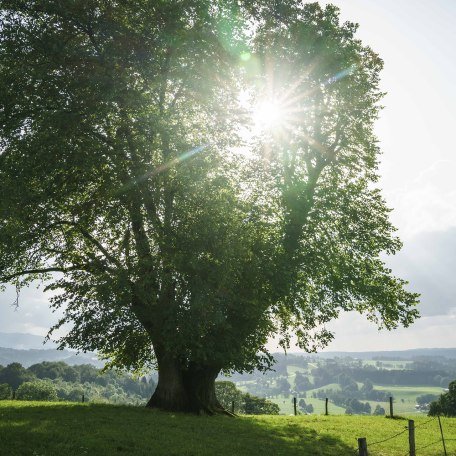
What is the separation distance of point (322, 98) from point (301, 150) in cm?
402

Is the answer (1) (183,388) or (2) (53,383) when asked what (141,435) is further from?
(2) (53,383)

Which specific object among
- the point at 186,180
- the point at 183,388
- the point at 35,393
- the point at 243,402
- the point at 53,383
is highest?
the point at 186,180

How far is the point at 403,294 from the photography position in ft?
97.5

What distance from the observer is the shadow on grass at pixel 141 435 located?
1347cm

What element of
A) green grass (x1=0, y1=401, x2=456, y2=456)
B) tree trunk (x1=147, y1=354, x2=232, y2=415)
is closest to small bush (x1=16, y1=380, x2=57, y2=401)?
tree trunk (x1=147, y1=354, x2=232, y2=415)

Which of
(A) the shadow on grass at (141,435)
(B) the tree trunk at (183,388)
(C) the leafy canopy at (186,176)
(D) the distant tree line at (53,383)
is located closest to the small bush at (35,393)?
(D) the distant tree line at (53,383)

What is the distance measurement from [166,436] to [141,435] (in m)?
0.97

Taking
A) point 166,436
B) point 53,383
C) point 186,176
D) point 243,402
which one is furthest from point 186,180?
point 53,383

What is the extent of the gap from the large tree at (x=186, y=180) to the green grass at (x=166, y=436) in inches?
148

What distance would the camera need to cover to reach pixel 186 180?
2117 cm

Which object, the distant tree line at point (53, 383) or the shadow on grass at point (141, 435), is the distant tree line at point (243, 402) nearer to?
the distant tree line at point (53, 383)

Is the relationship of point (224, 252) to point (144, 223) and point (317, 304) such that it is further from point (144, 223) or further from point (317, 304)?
point (317, 304)

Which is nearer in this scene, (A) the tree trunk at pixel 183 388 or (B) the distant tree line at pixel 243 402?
(A) the tree trunk at pixel 183 388

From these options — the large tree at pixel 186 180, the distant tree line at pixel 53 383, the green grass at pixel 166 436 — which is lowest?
the distant tree line at pixel 53 383
